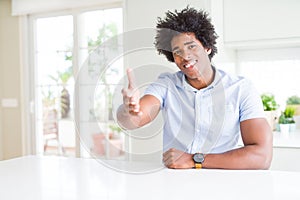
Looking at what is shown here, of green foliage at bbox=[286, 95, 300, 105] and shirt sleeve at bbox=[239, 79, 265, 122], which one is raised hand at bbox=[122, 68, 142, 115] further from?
green foliage at bbox=[286, 95, 300, 105]

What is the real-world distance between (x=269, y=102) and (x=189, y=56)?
1371mm

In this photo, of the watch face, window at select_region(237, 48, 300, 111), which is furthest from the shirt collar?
window at select_region(237, 48, 300, 111)

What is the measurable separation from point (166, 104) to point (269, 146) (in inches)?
18.2

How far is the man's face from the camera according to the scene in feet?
4.94

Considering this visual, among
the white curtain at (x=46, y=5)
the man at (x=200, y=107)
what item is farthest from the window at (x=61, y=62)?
the man at (x=200, y=107)

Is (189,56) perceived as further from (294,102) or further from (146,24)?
(294,102)

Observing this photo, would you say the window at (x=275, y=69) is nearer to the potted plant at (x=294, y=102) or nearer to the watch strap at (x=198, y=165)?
the potted plant at (x=294, y=102)

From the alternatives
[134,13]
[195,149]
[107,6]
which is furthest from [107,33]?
[195,149]

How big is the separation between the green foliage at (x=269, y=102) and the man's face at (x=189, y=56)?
1.22 meters

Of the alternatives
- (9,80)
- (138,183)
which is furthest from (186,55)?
(9,80)

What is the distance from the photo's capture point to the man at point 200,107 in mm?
1383

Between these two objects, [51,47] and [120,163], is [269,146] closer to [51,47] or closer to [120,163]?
[120,163]

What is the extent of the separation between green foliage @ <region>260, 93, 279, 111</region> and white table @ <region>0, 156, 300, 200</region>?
1566mm

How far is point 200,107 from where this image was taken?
4.94 ft
